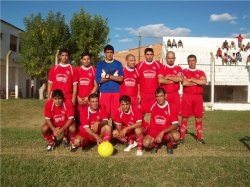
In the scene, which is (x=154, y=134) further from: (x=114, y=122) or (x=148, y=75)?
(x=148, y=75)

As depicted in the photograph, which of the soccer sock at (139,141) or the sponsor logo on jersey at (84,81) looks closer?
the soccer sock at (139,141)

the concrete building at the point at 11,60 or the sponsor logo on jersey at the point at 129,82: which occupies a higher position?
the concrete building at the point at 11,60

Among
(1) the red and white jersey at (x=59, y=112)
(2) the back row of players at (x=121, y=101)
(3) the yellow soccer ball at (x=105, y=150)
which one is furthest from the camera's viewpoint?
(1) the red and white jersey at (x=59, y=112)

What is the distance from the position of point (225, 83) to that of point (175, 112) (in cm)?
2140

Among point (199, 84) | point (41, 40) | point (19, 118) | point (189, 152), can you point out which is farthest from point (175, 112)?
point (41, 40)

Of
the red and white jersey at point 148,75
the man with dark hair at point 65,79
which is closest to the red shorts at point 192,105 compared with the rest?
the red and white jersey at point 148,75

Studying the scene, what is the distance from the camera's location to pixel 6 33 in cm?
3206

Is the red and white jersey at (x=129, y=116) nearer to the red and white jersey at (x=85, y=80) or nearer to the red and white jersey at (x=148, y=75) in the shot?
the red and white jersey at (x=148, y=75)

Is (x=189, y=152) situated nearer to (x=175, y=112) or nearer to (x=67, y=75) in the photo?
(x=175, y=112)

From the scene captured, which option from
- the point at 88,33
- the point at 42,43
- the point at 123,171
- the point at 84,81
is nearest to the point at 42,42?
the point at 42,43

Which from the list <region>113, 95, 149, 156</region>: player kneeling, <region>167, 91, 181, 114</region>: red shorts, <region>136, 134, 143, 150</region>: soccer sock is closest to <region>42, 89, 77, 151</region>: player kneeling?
<region>113, 95, 149, 156</region>: player kneeling

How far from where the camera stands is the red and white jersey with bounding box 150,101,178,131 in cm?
789

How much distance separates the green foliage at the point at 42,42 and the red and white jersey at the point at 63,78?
2178 cm

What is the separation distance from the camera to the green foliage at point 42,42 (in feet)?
99.7
